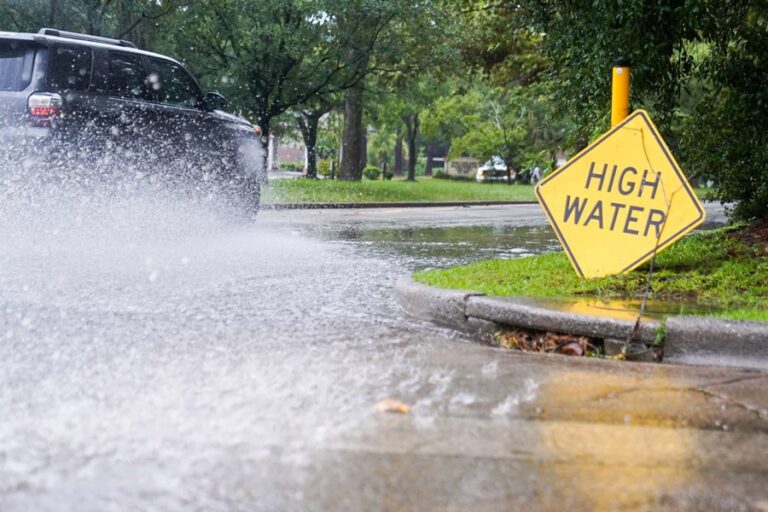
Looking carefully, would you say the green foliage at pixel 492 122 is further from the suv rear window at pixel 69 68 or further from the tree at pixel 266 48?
the suv rear window at pixel 69 68

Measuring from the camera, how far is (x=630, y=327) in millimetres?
4652

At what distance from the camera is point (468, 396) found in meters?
3.76

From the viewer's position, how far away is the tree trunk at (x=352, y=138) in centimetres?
2750

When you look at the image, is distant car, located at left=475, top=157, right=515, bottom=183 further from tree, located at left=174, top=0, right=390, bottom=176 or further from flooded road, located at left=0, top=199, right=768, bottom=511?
flooded road, located at left=0, top=199, right=768, bottom=511

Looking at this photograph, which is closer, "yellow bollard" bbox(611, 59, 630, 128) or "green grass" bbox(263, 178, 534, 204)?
"yellow bollard" bbox(611, 59, 630, 128)

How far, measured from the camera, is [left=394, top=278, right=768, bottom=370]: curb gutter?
14.8ft

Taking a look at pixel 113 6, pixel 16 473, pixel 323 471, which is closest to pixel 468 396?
Result: pixel 323 471

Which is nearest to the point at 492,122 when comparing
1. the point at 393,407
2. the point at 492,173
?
the point at 492,173

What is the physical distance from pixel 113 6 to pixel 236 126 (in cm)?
1316

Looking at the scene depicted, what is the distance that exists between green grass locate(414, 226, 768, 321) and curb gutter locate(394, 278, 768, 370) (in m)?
0.24

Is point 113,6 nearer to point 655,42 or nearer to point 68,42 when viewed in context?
point 68,42

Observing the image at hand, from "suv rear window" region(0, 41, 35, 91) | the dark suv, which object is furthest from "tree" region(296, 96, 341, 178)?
"suv rear window" region(0, 41, 35, 91)

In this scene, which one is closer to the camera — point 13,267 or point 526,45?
point 13,267

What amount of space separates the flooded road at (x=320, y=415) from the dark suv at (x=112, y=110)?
228cm
